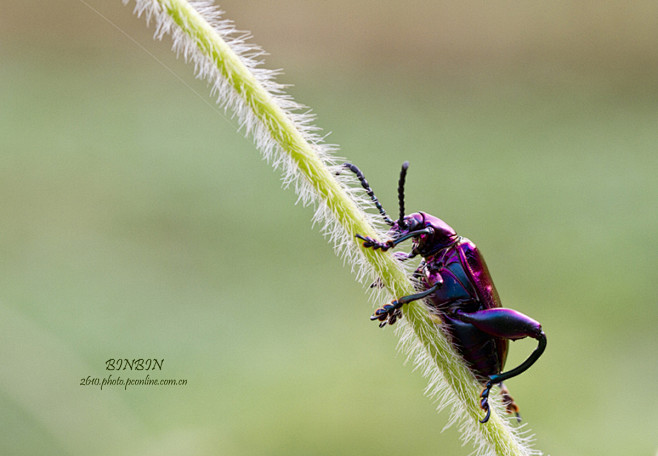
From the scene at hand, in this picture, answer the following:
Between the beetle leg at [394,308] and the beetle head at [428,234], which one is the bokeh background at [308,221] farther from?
the beetle leg at [394,308]

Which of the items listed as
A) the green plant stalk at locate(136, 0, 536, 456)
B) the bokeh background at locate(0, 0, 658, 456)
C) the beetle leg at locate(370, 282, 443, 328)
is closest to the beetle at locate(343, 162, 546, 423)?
the beetle leg at locate(370, 282, 443, 328)

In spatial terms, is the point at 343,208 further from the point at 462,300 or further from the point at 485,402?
the point at 462,300

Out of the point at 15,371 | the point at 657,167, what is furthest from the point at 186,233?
the point at 657,167

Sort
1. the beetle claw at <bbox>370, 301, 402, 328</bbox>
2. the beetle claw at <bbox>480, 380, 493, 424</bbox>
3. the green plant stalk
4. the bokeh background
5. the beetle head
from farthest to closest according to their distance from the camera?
the bokeh background < the beetle head < the beetle claw at <bbox>370, 301, 402, 328</bbox> < the beetle claw at <bbox>480, 380, 493, 424</bbox> < the green plant stalk

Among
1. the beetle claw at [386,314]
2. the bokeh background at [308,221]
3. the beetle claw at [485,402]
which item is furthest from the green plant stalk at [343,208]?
the bokeh background at [308,221]

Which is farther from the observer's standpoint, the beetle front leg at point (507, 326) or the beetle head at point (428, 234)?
the beetle head at point (428, 234)

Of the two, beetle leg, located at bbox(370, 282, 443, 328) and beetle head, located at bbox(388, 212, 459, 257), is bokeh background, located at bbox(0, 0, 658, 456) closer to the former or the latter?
beetle head, located at bbox(388, 212, 459, 257)
